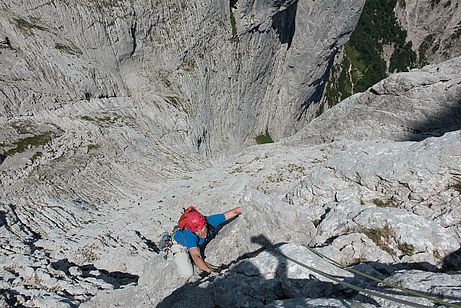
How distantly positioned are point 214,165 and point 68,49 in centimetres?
2155

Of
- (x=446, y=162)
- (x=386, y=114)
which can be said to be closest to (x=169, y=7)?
(x=386, y=114)

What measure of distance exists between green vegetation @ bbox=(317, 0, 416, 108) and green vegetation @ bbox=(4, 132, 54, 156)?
263ft

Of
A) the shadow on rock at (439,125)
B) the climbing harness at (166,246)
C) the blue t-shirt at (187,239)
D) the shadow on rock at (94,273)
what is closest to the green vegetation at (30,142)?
the shadow on rock at (94,273)

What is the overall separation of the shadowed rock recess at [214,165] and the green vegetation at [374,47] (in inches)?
1293

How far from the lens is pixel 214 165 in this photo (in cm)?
Result: 3516

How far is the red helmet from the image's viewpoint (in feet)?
35.9

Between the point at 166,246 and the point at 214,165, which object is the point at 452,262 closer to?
the point at 166,246

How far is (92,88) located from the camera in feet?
124

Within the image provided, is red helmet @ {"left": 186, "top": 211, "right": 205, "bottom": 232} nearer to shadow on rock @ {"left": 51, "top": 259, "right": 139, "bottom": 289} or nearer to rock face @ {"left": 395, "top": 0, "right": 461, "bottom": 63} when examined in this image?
shadow on rock @ {"left": 51, "top": 259, "right": 139, "bottom": 289}

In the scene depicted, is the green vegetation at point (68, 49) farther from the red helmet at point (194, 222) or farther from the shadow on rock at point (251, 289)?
the shadow on rock at point (251, 289)

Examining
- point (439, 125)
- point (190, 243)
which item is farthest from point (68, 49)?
point (439, 125)

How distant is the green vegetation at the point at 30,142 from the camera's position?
26.0 meters

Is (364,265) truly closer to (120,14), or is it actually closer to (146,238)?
(146,238)

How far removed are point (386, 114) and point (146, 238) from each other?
19.7 meters
